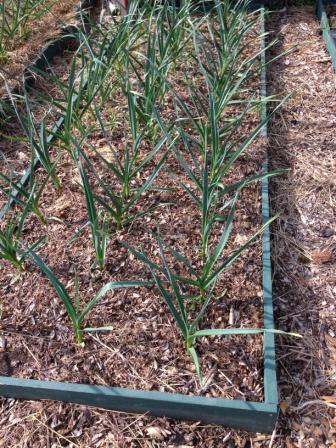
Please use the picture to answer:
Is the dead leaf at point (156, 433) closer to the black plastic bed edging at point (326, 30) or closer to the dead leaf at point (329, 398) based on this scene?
the dead leaf at point (329, 398)

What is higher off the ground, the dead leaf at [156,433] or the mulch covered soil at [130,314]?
the mulch covered soil at [130,314]

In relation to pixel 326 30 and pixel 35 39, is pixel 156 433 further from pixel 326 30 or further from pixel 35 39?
pixel 326 30

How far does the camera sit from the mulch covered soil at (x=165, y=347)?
4.84 ft

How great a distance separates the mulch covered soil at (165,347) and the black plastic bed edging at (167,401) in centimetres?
3

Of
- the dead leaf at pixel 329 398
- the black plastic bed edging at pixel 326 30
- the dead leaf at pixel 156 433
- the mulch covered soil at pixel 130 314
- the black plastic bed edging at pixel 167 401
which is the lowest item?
the dead leaf at pixel 329 398

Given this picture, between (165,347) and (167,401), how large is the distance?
204 mm

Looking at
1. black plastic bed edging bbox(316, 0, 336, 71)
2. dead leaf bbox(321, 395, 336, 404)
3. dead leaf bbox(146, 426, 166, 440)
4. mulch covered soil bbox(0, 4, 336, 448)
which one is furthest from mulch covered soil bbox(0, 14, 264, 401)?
black plastic bed edging bbox(316, 0, 336, 71)

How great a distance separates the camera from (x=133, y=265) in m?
1.82

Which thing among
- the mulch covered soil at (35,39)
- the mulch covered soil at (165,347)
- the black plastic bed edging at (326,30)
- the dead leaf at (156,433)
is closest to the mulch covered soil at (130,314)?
the mulch covered soil at (165,347)

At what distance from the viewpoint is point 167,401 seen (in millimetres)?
1434

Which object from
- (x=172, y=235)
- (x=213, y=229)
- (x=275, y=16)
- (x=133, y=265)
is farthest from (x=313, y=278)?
(x=275, y=16)

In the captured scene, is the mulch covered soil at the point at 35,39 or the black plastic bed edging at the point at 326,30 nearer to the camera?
the mulch covered soil at the point at 35,39

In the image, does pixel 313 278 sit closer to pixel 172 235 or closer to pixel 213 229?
pixel 213 229

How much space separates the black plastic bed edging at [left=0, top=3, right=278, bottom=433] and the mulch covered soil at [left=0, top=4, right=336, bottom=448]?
0.03 meters
